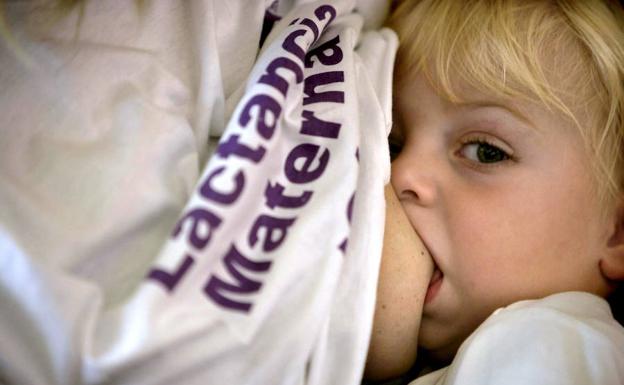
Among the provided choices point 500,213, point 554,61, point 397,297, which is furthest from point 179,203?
point 554,61

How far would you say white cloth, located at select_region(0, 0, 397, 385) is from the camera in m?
0.44

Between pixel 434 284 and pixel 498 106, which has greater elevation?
pixel 498 106

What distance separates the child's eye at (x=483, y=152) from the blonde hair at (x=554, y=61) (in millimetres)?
64

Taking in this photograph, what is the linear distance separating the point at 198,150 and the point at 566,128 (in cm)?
44

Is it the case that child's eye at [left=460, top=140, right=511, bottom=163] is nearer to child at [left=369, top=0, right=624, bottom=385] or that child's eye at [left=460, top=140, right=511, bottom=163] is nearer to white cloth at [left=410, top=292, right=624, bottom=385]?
child at [left=369, top=0, right=624, bottom=385]

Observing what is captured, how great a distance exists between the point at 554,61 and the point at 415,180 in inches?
8.9

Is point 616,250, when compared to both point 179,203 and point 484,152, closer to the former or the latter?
point 484,152

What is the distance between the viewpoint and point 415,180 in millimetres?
687

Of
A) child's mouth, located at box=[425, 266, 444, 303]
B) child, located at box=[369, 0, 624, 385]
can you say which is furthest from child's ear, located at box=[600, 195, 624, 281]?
child's mouth, located at box=[425, 266, 444, 303]

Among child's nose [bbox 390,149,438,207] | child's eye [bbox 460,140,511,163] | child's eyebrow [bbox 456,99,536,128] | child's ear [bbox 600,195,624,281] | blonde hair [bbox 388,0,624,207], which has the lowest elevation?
child's ear [bbox 600,195,624,281]

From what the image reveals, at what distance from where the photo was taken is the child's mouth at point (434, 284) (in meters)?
0.68

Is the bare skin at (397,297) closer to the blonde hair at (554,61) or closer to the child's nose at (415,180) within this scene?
the child's nose at (415,180)

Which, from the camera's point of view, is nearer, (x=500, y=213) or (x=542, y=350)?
(x=542, y=350)

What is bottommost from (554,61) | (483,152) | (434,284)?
(434,284)
